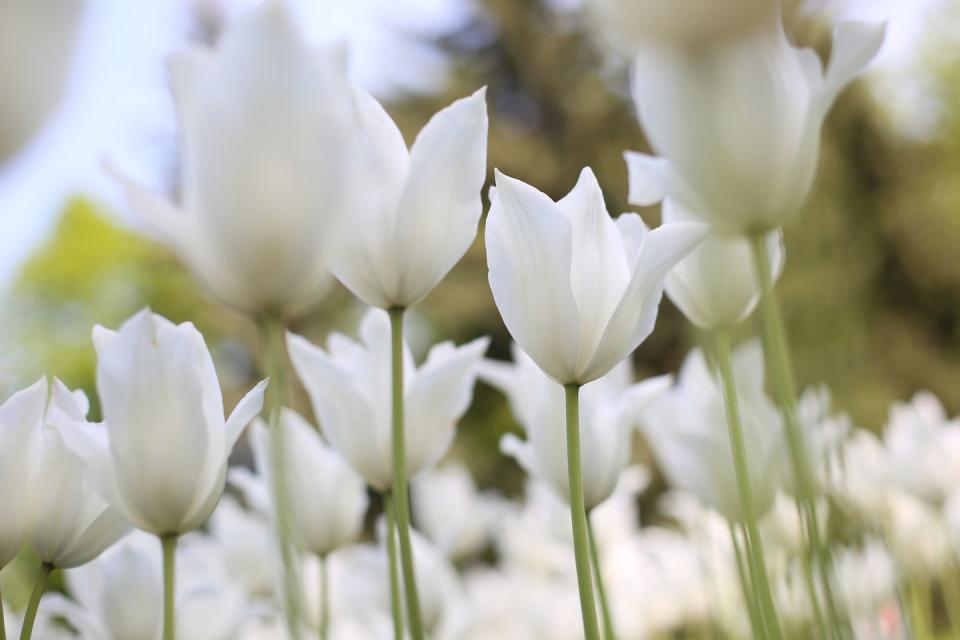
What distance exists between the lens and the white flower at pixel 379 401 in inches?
27.3

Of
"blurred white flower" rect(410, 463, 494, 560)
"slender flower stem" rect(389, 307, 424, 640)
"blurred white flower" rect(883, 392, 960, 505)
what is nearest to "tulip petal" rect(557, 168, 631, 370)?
"slender flower stem" rect(389, 307, 424, 640)

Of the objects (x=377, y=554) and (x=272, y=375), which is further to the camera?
(x=377, y=554)

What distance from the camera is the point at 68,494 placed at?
58 centimetres

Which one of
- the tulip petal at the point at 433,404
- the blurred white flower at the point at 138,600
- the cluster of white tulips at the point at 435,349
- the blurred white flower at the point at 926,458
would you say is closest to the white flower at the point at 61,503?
the cluster of white tulips at the point at 435,349

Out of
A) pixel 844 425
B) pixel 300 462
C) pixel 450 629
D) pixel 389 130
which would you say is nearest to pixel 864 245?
pixel 844 425

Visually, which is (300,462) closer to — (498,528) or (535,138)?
(498,528)

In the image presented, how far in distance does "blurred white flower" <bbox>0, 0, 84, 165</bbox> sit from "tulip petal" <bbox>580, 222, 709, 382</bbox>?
33 centimetres

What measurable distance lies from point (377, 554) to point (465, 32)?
858cm

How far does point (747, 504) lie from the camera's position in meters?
0.58

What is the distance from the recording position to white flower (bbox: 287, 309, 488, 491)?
69 centimetres

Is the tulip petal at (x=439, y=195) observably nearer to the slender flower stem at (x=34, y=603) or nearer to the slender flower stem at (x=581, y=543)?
the slender flower stem at (x=581, y=543)

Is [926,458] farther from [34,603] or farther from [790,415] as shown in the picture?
[34,603]

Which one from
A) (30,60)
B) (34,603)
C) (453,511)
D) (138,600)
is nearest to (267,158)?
(30,60)

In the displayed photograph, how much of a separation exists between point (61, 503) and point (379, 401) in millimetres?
234
